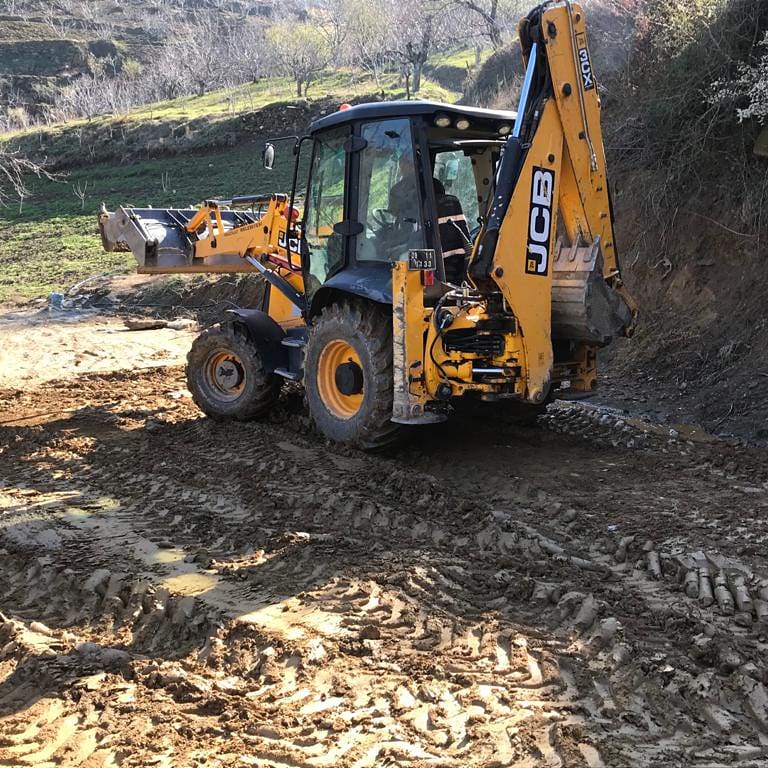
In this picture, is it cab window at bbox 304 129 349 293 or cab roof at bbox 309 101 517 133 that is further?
cab window at bbox 304 129 349 293

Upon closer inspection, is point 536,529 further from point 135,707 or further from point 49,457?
point 49,457

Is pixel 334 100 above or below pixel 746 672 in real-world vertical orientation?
above

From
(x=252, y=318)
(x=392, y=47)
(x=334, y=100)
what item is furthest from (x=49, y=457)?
(x=392, y=47)

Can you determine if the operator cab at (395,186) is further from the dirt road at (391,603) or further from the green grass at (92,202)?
the green grass at (92,202)

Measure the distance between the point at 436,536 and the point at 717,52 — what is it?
6747 mm

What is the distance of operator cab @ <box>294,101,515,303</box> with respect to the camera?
581 centimetres

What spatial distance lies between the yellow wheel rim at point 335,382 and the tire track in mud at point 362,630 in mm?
632

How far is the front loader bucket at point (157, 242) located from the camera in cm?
779

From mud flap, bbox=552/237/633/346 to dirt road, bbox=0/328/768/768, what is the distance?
38.6 inches

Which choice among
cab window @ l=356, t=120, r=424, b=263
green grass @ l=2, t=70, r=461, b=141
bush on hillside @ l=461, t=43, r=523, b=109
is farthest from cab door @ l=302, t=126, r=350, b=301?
green grass @ l=2, t=70, r=461, b=141

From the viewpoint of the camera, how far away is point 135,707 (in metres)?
3.09

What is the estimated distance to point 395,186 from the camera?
5.96m

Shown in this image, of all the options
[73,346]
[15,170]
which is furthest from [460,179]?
[15,170]

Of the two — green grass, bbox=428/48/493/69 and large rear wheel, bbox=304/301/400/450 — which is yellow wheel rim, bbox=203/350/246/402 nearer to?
large rear wheel, bbox=304/301/400/450
